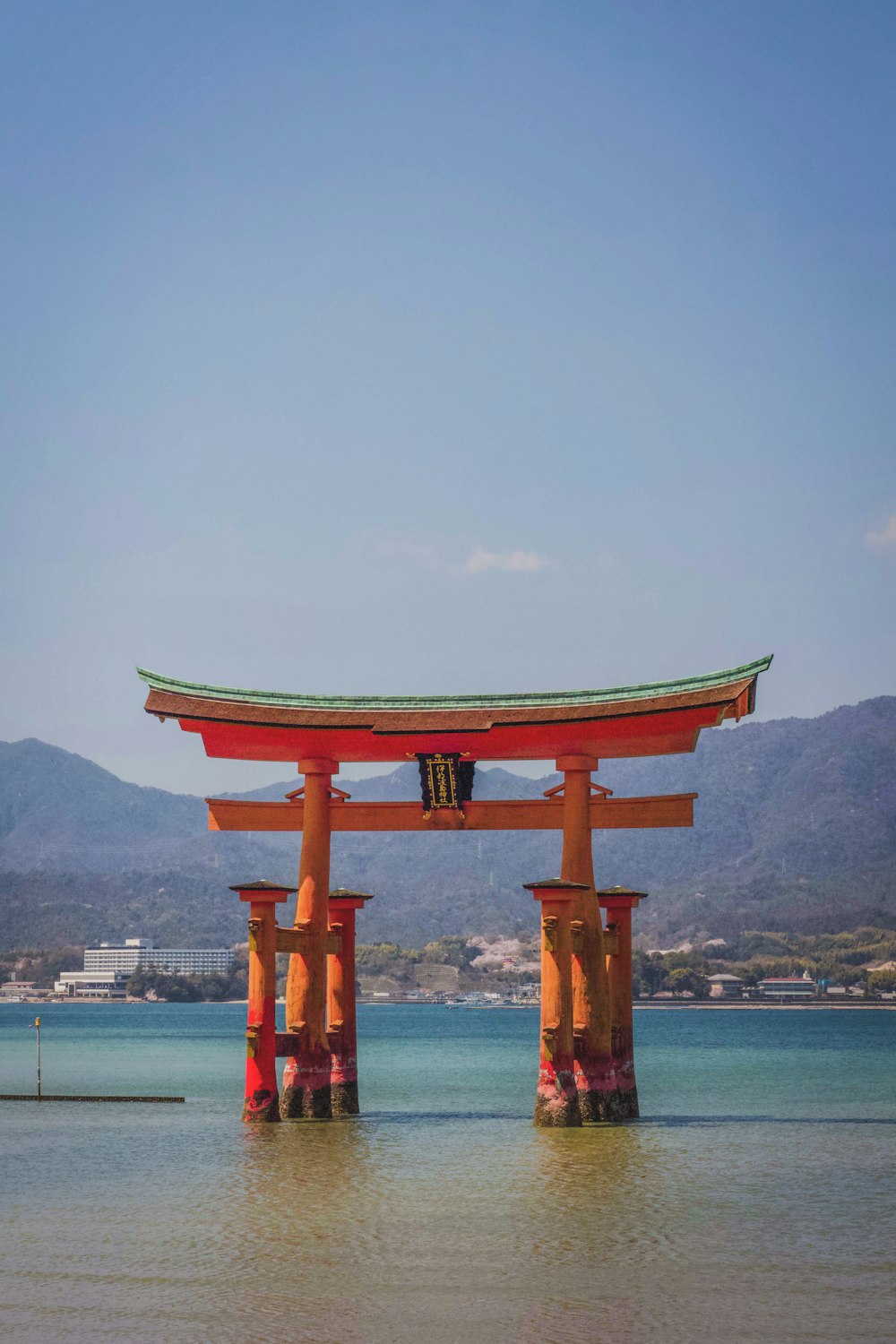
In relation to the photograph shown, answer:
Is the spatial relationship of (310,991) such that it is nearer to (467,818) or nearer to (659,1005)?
(467,818)

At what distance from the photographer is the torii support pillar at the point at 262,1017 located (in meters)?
21.6

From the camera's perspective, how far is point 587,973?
2173cm

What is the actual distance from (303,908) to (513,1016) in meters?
132

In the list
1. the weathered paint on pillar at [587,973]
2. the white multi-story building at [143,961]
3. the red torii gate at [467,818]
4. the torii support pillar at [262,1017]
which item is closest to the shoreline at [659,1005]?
the white multi-story building at [143,961]

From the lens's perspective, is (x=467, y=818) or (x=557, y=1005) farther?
(x=467, y=818)

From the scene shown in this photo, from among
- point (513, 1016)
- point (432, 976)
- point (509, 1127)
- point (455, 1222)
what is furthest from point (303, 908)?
point (432, 976)

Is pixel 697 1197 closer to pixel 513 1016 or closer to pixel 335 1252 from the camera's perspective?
pixel 335 1252

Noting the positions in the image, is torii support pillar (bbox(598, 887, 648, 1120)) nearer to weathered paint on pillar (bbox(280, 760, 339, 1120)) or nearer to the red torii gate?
the red torii gate

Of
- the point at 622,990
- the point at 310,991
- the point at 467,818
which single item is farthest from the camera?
the point at 467,818

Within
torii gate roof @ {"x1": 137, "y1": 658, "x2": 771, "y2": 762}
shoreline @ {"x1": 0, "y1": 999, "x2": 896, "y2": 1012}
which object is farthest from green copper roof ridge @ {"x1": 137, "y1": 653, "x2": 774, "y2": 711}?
shoreline @ {"x1": 0, "y1": 999, "x2": 896, "y2": 1012}

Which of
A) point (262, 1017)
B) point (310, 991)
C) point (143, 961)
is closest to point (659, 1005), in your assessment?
point (143, 961)

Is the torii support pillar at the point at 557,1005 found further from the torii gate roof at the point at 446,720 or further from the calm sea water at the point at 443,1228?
the torii gate roof at the point at 446,720

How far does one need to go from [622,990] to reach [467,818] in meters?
A: 3.62

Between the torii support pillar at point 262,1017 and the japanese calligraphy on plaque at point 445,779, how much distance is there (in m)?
2.88
